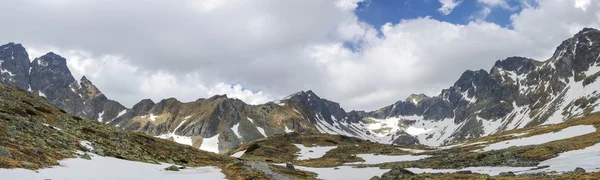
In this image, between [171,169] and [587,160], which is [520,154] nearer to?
[587,160]

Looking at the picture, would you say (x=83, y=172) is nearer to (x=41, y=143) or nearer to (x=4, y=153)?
(x=4, y=153)

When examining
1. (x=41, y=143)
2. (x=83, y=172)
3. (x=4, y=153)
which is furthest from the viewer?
(x=41, y=143)

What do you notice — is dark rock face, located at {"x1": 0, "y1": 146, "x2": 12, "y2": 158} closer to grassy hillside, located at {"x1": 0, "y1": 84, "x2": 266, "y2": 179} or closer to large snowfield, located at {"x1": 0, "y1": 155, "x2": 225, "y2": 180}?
grassy hillside, located at {"x1": 0, "y1": 84, "x2": 266, "y2": 179}

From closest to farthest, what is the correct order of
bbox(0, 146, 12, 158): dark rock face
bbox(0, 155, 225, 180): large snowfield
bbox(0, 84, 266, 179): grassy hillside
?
1. bbox(0, 155, 225, 180): large snowfield
2. bbox(0, 146, 12, 158): dark rock face
3. bbox(0, 84, 266, 179): grassy hillside

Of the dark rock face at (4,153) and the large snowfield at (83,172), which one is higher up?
the dark rock face at (4,153)

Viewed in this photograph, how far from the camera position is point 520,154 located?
56406 millimetres

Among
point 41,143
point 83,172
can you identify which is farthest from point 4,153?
point 41,143

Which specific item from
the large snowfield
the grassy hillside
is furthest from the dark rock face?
the large snowfield

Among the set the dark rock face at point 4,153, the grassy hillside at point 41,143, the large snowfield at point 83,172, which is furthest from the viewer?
the grassy hillside at point 41,143

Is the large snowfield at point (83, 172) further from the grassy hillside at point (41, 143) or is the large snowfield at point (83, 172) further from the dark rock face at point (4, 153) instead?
the dark rock face at point (4, 153)

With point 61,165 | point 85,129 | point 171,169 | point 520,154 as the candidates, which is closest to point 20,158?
point 61,165

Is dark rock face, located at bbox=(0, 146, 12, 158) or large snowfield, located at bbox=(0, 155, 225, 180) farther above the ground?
dark rock face, located at bbox=(0, 146, 12, 158)

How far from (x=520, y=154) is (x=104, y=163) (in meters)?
54.9

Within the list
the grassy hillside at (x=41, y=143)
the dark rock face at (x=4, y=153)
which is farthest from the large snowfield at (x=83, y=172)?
the dark rock face at (x=4, y=153)
